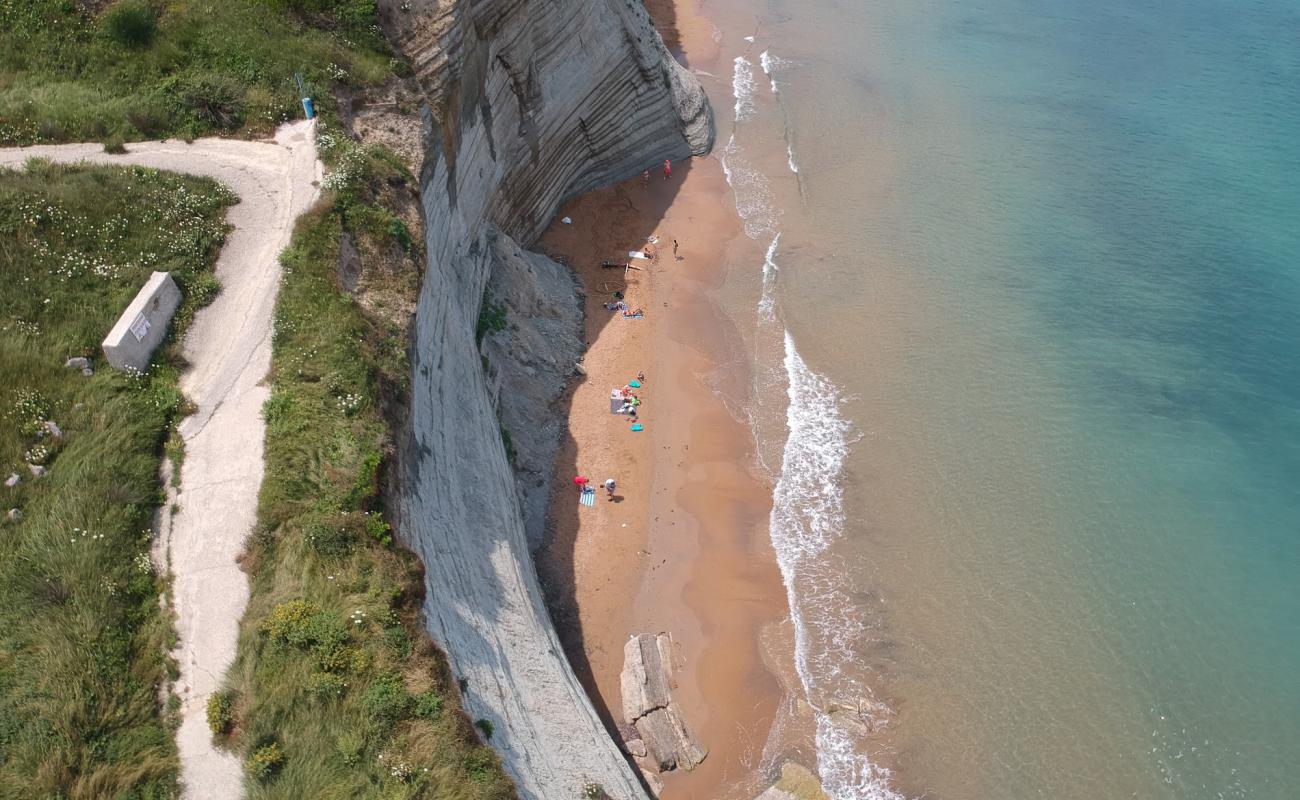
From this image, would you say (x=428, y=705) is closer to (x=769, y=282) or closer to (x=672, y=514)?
(x=672, y=514)

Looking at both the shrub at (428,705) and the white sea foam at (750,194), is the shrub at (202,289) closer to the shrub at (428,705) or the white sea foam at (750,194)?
the shrub at (428,705)

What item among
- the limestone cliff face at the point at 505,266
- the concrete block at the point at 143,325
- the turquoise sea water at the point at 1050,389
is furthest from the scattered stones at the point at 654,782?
the concrete block at the point at 143,325

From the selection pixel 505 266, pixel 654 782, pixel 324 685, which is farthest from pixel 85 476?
pixel 505 266

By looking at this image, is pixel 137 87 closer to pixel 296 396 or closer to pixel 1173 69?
pixel 296 396

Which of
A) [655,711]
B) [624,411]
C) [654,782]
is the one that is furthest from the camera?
[624,411]

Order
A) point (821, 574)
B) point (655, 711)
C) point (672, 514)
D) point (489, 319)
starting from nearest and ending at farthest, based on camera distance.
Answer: point (655, 711), point (821, 574), point (672, 514), point (489, 319)

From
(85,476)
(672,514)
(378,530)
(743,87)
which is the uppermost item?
(85,476)
